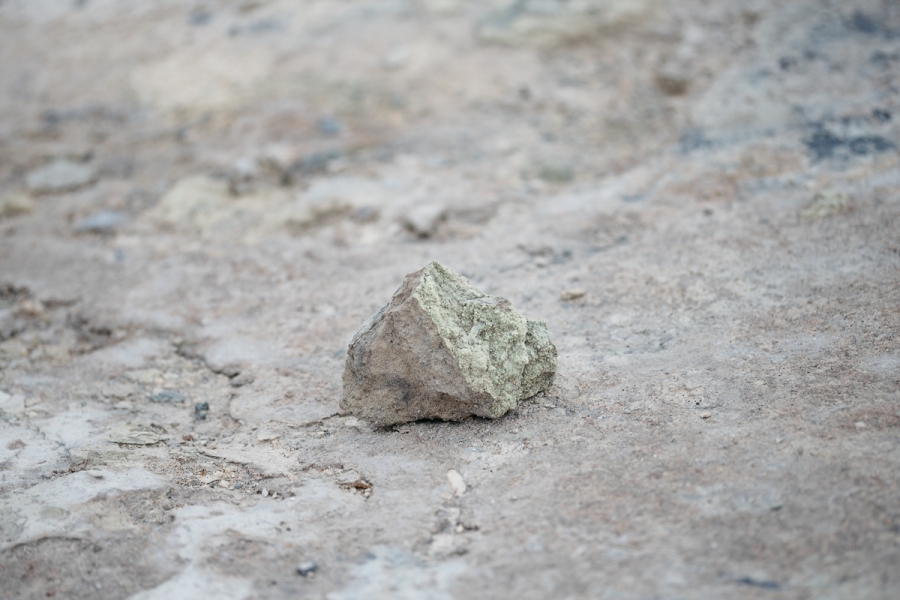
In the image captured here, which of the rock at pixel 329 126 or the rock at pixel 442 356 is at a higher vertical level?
the rock at pixel 329 126

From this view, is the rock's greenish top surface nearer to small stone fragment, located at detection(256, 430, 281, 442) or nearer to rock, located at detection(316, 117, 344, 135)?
small stone fragment, located at detection(256, 430, 281, 442)

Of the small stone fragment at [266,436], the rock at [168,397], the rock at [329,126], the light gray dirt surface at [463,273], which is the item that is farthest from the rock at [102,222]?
the small stone fragment at [266,436]

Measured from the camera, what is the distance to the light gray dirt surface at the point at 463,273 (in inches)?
65.7

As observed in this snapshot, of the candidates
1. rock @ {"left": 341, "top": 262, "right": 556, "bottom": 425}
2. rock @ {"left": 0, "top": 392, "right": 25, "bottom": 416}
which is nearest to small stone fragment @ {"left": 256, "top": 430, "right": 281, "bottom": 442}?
rock @ {"left": 341, "top": 262, "right": 556, "bottom": 425}

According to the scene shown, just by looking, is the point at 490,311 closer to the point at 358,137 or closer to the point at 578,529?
the point at 578,529

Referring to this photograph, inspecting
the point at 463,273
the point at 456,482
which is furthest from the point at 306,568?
the point at 463,273

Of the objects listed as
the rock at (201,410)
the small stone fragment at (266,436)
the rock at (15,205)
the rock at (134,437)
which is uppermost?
the rock at (15,205)

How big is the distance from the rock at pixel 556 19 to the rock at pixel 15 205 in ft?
10.3

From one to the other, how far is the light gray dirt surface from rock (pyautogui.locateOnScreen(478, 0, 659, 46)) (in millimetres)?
22

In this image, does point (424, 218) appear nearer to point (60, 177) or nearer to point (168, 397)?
point (168, 397)

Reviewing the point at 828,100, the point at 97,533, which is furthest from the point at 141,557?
the point at 828,100

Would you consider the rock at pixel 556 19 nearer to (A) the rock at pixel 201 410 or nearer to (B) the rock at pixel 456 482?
(A) the rock at pixel 201 410

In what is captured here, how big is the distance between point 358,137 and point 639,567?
3370mm

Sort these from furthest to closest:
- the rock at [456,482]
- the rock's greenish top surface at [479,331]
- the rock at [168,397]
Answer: the rock at [168,397], the rock's greenish top surface at [479,331], the rock at [456,482]
